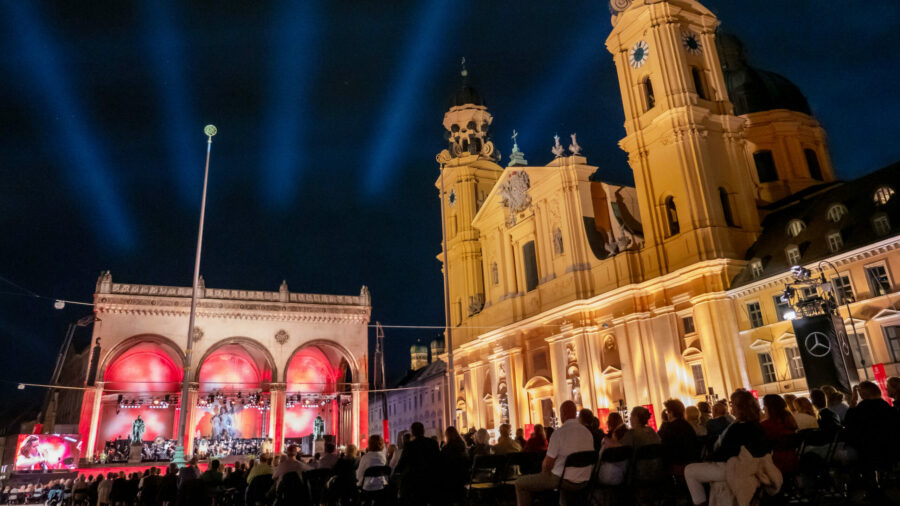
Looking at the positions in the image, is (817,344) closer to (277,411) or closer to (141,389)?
(277,411)

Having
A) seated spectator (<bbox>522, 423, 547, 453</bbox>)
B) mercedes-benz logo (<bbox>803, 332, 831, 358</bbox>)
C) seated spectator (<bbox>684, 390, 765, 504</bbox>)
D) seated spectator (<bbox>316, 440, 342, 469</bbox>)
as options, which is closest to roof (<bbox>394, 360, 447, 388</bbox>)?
mercedes-benz logo (<bbox>803, 332, 831, 358</bbox>)

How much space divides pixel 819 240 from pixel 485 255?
67.8 ft

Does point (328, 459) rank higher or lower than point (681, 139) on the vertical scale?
lower

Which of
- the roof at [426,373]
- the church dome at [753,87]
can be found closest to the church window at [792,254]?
the church dome at [753,87]

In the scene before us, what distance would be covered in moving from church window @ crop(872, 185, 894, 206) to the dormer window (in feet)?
9.13

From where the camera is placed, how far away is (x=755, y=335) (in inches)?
859

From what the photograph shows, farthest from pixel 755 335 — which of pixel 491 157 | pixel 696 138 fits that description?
pixel 491 157

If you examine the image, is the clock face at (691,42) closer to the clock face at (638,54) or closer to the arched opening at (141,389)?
the clock face at (638,54)

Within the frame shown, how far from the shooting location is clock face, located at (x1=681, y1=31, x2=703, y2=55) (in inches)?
Answer: 1091

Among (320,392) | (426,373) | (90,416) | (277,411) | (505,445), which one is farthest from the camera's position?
(426,373)

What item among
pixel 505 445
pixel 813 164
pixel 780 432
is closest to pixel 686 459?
pixel 780 432

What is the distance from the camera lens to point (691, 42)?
91.8 feet

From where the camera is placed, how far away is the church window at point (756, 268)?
72.2ft

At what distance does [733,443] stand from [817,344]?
517 inches
